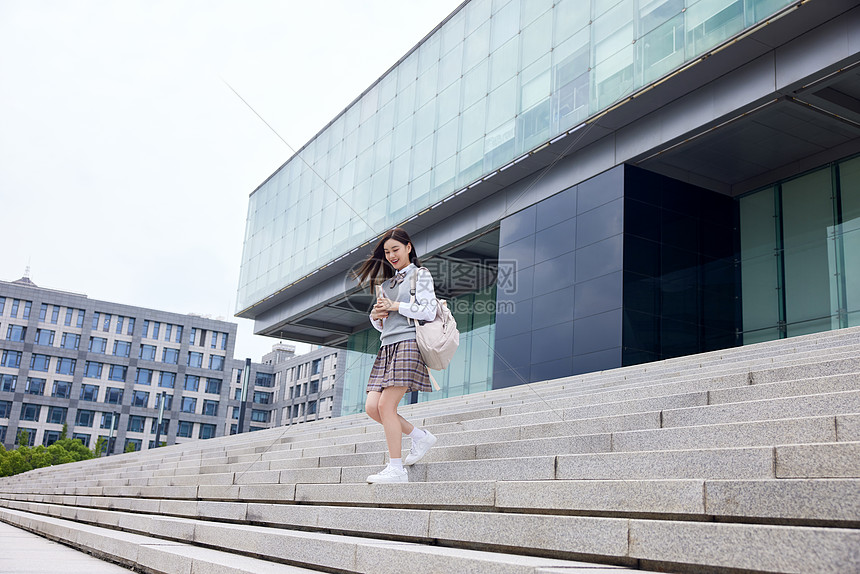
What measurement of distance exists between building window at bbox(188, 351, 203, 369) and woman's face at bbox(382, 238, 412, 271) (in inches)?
3250

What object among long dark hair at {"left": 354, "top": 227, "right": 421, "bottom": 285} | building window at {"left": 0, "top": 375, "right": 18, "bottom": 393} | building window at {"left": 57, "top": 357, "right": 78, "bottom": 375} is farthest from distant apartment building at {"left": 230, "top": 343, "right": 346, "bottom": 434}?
long dark hair at {"left": 354, "top": 227, "right": 421, "bottom": 285}

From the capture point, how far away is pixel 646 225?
15742 millimetres

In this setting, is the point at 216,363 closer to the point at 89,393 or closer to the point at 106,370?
the point at 106,370

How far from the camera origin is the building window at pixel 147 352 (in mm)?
80750

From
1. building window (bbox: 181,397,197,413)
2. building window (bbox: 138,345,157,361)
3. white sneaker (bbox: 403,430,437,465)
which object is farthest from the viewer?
building window (bbox: 181,397,197,413)

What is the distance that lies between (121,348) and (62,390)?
713 centimetres

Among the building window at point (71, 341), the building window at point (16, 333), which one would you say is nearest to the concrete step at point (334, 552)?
the building window at point (16, 333)

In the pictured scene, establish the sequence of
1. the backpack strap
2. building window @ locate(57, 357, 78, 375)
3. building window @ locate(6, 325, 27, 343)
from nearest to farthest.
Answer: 1. the backpack strap
2. building window @ locate(6, 325, 27, 343)
3. building window @ locate(57, 357, 78, 375)

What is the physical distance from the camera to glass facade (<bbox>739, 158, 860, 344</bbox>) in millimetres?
13672

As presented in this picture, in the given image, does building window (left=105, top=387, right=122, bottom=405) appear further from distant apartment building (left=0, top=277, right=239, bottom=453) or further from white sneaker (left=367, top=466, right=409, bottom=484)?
white sneaker (left=367, top=466, right=409, bottom=484)

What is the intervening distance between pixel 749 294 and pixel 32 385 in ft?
A: 246

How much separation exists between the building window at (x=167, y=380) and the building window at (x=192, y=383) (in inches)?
56.5

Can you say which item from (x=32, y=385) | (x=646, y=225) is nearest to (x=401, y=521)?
(x=646, y=225)

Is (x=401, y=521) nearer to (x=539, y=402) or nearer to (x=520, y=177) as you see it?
(x=539, y=402)
